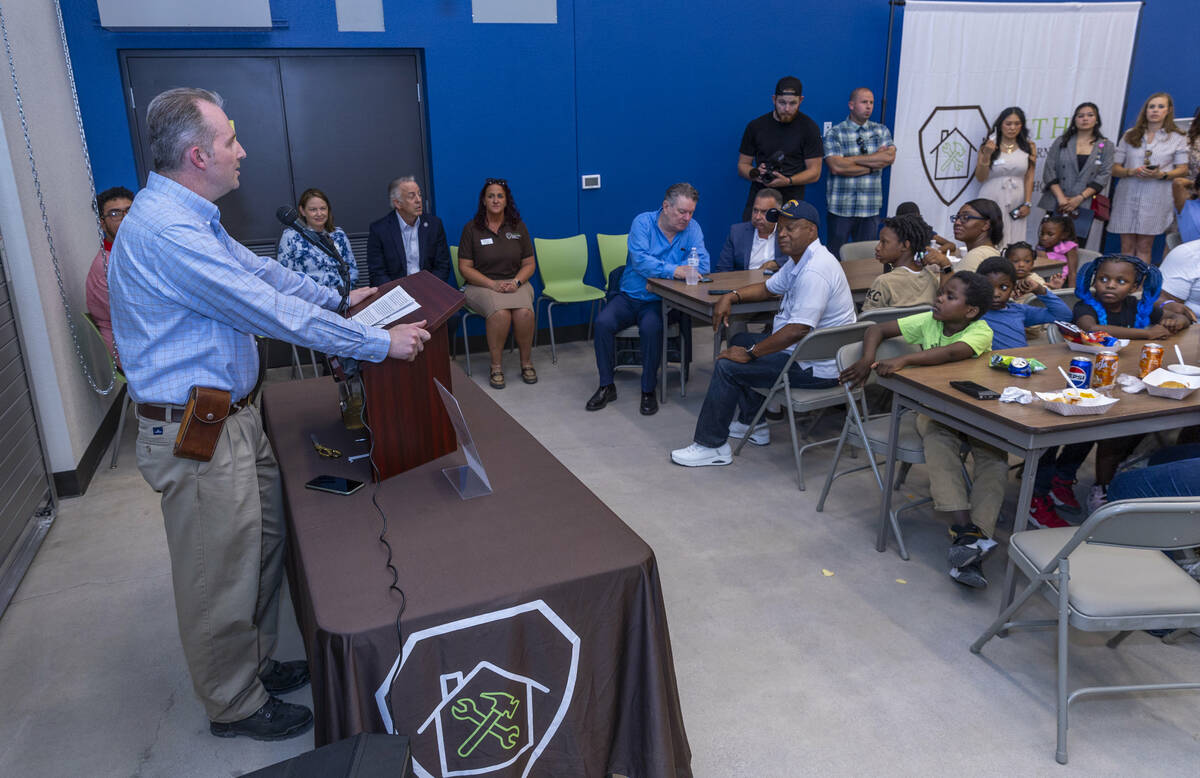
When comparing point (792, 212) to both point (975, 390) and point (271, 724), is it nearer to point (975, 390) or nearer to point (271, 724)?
point (975, 390)

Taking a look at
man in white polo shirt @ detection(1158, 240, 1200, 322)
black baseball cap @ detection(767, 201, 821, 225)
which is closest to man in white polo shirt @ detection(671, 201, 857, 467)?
black baseball cap @ detection(767, 201, 821, 225)

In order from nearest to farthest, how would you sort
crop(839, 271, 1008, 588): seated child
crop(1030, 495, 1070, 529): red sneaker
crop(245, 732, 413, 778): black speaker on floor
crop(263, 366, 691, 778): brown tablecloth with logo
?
crop(245, 732, 413, 778): black speaker on floor
crop(263, 366, 691, 778): brown tablecloth with logo
crop(839, 271, 1008, 588): seated child
crop(1030, 495, 1070, 529): red sneaker

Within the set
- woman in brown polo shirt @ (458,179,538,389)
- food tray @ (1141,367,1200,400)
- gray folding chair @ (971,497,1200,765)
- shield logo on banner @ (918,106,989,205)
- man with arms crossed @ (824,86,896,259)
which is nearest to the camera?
gray folding chair @ (971,497,1200,765)

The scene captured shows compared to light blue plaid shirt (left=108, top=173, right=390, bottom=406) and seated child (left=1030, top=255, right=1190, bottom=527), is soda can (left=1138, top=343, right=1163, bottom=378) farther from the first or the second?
light blue plaid shirt (left=108, top=173, right=390, bottom=406)

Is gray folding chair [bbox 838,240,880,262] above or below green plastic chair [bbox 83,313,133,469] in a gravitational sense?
above

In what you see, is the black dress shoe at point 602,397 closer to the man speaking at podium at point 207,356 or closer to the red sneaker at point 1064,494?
the red sneaker at point 1064,494

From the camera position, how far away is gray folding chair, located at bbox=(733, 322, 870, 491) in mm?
3518

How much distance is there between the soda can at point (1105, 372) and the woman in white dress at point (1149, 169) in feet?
17.6

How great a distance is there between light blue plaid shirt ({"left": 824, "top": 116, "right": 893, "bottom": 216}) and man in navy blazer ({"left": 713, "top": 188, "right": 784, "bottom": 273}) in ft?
5.53

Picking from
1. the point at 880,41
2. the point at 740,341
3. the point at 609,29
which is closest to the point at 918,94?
the point at 880,41

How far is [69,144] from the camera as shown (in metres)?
4.81

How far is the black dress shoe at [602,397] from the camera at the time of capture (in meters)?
5.09

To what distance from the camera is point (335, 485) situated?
2.07 m

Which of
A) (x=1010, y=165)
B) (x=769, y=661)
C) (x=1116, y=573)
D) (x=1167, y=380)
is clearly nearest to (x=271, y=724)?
(x=769, y=661)
